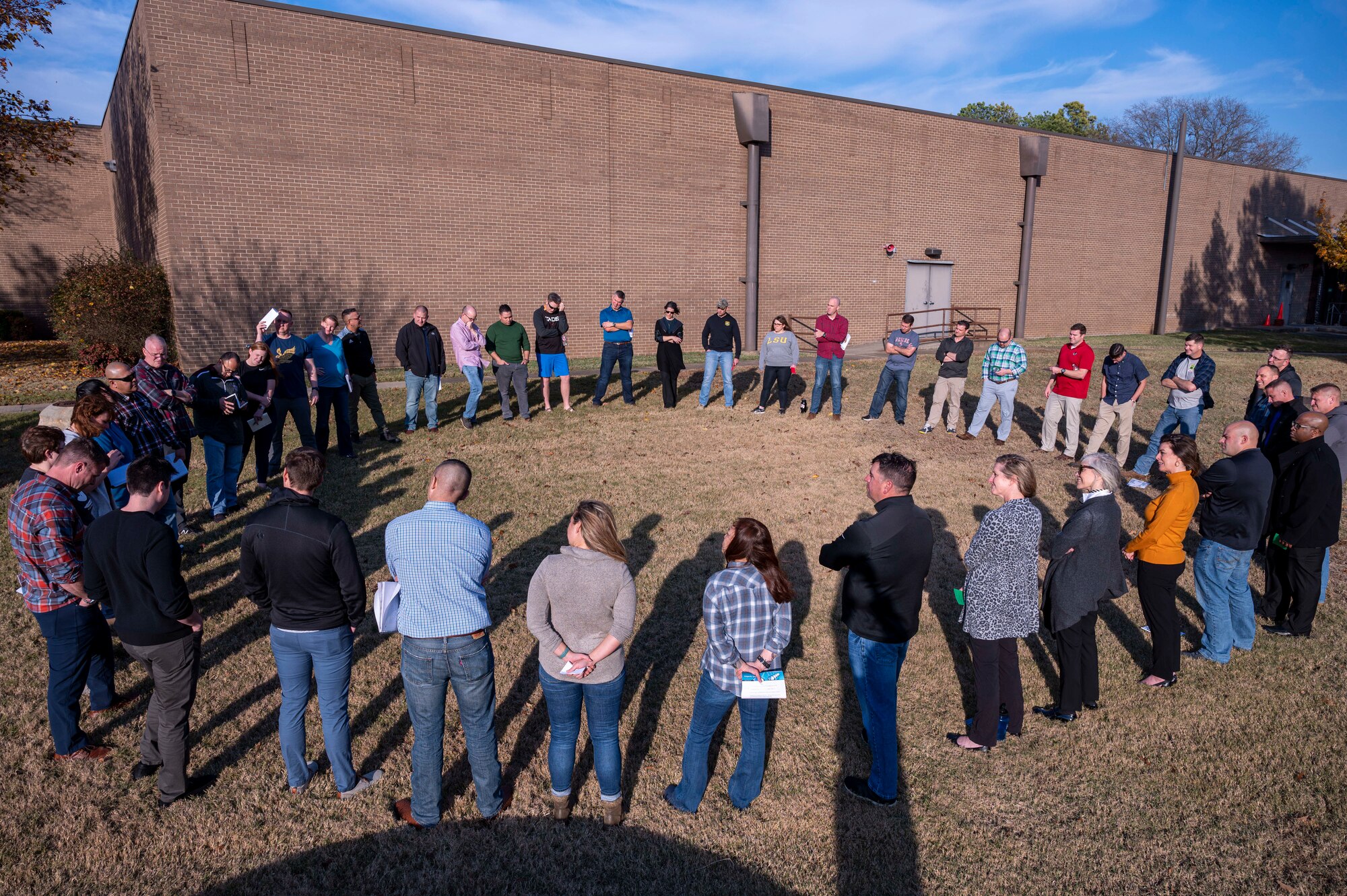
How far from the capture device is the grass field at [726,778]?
381 centimetres

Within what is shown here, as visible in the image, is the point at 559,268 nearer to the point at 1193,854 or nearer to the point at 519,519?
the point at 519,519

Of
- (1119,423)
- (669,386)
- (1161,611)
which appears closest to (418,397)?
(669,386)

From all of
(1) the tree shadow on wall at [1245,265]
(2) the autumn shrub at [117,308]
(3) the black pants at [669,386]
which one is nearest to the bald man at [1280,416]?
(3) the black pants at [669,386]

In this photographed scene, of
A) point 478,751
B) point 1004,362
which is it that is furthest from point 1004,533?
point 1004,362

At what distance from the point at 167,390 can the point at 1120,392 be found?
11.3 m

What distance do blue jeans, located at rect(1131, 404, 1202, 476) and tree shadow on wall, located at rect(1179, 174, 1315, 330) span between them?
2507cm

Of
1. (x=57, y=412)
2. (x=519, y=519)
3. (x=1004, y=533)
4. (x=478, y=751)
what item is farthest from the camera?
(x=519, y=519)

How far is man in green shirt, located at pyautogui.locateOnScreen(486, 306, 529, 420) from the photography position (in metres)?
11.7

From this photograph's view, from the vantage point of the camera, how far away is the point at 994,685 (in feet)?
15.1

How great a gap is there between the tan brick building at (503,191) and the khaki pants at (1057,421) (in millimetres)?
11267

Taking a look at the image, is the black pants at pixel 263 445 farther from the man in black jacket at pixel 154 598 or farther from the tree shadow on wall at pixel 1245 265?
the tree shadow on wall at pixel 1245 265

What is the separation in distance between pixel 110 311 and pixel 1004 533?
58.0ft

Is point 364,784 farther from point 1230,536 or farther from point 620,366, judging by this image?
point 620,366

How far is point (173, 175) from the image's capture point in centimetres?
1502
